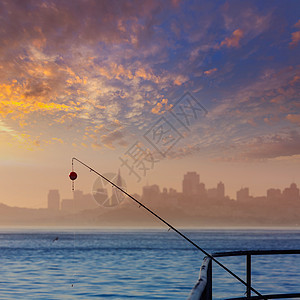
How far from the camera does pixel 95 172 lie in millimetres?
11461

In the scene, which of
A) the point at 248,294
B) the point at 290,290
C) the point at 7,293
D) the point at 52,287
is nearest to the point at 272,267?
the point at 290,290

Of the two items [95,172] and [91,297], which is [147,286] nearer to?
[91,297]

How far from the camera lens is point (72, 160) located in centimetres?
1380

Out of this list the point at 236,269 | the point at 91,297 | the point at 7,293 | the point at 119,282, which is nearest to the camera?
the point at 91,297

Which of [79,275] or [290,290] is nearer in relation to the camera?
[290,290]

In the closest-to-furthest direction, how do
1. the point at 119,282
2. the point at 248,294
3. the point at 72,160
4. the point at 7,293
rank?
the point at 248,294 → the point at 72,160 → the point at 7,293 → the point at 119,282

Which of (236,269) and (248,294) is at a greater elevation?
(248,294)

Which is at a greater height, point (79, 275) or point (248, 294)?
point (248, 294)

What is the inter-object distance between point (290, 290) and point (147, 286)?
738cm

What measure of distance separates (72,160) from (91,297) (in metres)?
8.58

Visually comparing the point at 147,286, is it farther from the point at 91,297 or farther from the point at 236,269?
the point at 236,269

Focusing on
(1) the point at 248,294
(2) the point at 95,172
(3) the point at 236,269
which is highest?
(2) the point at 95,172

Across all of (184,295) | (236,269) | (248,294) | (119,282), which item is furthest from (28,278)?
(248,294)

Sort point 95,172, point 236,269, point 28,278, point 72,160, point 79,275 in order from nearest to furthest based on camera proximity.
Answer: point 95,172 < point 72,160 < point 28,278 < point 79,275 < point 236,269
